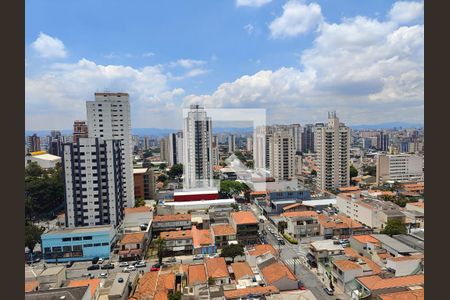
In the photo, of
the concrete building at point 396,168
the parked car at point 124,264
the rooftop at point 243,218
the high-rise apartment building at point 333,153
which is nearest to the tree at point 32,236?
the parked car at point 124,264

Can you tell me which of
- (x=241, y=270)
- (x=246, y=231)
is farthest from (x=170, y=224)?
(x=241, y=270)

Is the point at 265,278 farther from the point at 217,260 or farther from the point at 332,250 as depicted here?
the point at 332,250

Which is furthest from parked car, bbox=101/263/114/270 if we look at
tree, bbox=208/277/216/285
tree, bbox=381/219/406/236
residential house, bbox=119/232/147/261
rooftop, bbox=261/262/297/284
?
tree, bbox=381/219/406/236

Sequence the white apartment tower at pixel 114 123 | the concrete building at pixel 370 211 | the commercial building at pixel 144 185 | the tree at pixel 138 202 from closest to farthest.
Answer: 1. the concrete building at pixel 370 211
2. the white apartment tower at pixel 114 123
3. the tree at pixel 138 202
4. the commercial building at pixel 144 185

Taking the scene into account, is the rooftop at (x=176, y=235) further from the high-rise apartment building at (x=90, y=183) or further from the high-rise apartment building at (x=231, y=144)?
the high-rise apartment building at (x=231, y=144)

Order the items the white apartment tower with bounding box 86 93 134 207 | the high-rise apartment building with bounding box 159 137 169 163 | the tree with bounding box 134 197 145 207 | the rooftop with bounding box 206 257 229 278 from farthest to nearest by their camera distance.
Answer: the high-rise apartment building with bounding box 159 137 169 163
the tree with bounding box 134 197 145 207
the white apartment tower with bounding box 86 93 134 207
the rooftop with bounding box 206 257 229 278

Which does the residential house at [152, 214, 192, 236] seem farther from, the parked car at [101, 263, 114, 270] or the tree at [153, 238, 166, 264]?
the parked car at [101, 263, 114, 270]

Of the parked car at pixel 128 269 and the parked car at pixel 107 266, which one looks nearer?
the parked car at pixel 128 269
